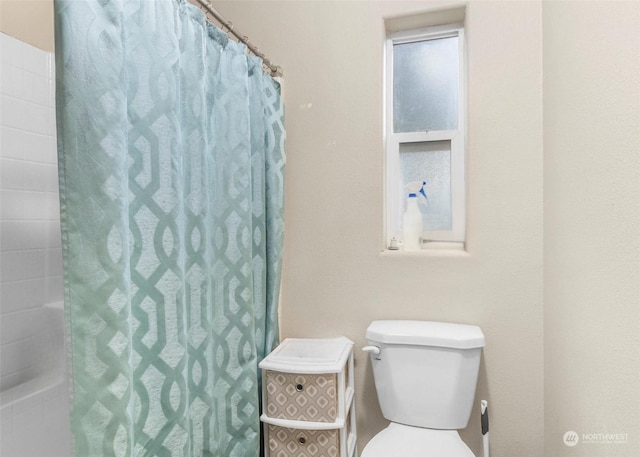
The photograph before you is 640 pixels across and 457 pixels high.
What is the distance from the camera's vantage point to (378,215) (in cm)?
149

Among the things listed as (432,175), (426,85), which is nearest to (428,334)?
(432,175)

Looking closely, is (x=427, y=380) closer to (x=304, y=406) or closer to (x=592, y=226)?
(x=304, y=406)

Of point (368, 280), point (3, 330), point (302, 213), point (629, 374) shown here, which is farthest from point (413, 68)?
point (3, 330)

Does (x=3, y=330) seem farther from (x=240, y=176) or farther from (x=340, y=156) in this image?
(x=340, y=156)

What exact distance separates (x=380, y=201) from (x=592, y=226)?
712 mm

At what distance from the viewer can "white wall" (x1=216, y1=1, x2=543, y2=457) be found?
1.34 metres

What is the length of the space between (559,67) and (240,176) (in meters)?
1.05

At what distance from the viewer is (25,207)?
4.35ft

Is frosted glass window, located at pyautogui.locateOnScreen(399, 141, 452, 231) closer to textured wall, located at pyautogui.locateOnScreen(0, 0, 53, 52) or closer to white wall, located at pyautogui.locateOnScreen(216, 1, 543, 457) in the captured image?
white wall, located at pyautogui.locateOnScreen(216, 1, 543, 457)
